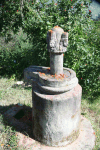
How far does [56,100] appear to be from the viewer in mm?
2414

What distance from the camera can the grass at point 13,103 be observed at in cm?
288

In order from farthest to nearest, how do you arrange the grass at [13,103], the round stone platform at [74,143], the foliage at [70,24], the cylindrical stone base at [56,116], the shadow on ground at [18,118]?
1. the foliage at [70,24]
2. the shadow on ground at [18,118]
3. the grass at [13,103]
4. the round stone platform at [74,143]
5. the cylindrical stone base at [56,116]

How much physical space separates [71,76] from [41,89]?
0.57m

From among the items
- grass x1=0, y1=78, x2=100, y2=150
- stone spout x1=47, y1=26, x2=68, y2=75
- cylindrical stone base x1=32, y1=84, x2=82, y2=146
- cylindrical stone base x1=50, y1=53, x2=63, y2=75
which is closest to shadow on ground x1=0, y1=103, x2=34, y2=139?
grass x1=0, y1=78, x2=100, y2=150

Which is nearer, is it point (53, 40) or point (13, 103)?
point (53, 40)

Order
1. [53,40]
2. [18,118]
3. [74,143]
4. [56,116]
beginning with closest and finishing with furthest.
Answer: [53,40], [56,116], [74,143], [18,118]

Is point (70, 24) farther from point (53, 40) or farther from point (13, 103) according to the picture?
point (13, 103)

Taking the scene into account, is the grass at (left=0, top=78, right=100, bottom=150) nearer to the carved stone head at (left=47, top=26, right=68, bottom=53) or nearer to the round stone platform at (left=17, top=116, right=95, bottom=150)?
the round stone platform at (left=17, top=116, right=95, bottom=150)

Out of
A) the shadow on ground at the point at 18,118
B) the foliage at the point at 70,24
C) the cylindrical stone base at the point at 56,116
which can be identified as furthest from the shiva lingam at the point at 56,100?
the foliage at the point at 70,24

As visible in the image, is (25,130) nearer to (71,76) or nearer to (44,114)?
(44,114)

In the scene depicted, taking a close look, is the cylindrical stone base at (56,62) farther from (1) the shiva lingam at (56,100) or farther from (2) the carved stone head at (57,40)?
(2) the carved stone head at (57,40)

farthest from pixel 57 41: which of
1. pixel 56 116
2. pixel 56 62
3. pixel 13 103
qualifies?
pixel 13 103

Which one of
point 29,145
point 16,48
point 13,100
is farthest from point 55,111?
point 16,48

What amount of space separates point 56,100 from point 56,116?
0.97 ft
